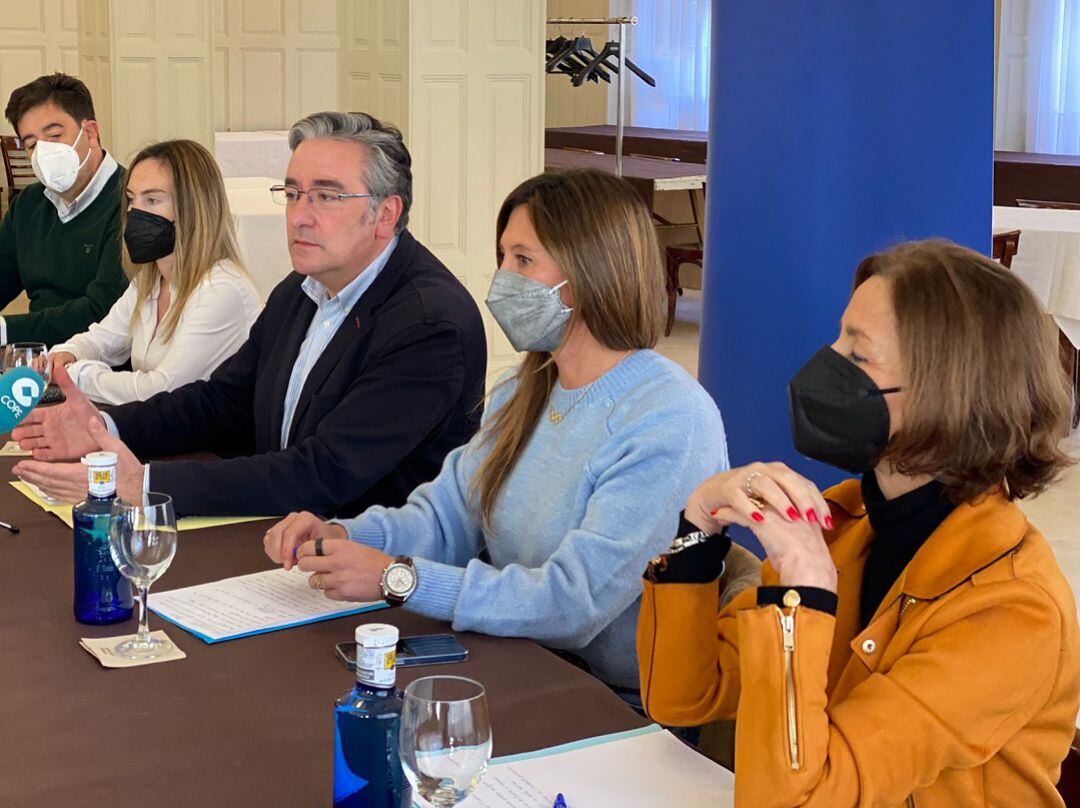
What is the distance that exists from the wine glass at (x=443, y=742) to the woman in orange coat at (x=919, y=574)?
32cm

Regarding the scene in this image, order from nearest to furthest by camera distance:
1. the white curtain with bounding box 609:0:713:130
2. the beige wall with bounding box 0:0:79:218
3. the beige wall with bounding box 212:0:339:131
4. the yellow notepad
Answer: the yellow notepad → the beige wall with bounding box 212:0:339:131 → the beige wall with bounding box 0:0:79:218 → the white curtain with bounding box 609:0:713:130

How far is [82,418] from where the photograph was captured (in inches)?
105

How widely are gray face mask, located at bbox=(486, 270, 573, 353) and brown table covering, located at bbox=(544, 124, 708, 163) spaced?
7857 mm

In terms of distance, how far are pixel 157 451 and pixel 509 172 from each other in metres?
3.88

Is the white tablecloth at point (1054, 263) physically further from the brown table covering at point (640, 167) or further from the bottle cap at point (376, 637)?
the bottle cap at point (376, 637)

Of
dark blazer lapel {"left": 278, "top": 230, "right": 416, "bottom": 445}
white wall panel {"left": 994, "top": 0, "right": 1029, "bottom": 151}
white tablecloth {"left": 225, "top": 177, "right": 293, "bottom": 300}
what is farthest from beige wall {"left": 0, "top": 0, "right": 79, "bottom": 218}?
dark blazer lapel {"left": 278, "top": 230, "right": 416, "bottom": 445}

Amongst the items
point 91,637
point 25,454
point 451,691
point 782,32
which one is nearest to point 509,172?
point 782,32

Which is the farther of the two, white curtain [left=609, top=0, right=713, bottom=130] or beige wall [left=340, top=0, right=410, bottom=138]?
white curtain [left=609, top=0, right=713, bottom=130]

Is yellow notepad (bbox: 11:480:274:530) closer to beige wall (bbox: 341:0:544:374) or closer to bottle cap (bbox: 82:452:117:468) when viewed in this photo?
bottle cap (bbox: 82:452:117:468)

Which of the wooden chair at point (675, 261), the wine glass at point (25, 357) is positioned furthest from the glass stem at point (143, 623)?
the wooden chair at point (675, 261)

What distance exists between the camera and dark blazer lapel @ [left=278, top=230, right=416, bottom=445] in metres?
2.74

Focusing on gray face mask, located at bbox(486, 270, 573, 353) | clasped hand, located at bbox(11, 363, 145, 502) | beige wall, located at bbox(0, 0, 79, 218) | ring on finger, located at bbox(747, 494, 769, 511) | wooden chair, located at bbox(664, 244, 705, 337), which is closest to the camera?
ring on finger, located at bbox(747, 494, 769, 511)

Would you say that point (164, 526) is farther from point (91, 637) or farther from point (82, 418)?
point (82, 418)

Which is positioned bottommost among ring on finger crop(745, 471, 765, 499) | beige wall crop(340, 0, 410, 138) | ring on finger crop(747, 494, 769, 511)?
ring on finger crop(747, 494, 769, 511)
